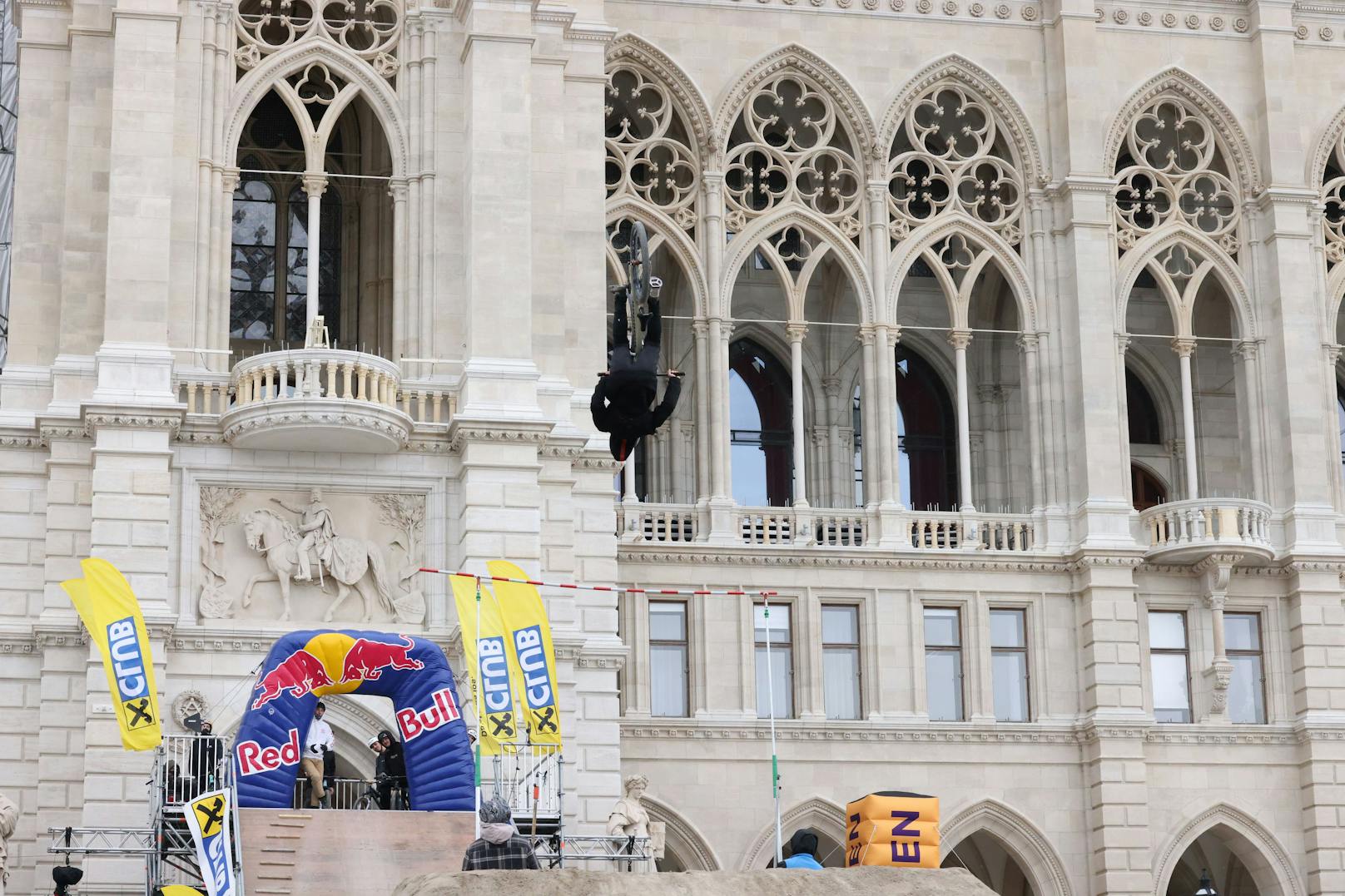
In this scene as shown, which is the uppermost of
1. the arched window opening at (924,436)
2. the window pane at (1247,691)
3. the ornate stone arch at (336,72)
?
the ornate stone arch at (336,72)

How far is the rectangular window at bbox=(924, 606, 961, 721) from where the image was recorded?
40750 mm

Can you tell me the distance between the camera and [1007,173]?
42750mm

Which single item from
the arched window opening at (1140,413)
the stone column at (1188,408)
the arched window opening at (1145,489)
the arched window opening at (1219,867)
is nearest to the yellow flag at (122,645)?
the stone column at (1188,408)

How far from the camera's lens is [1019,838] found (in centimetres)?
4000

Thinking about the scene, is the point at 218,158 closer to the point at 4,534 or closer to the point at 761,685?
the point at 4,534

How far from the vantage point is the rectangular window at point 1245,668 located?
1630 inches

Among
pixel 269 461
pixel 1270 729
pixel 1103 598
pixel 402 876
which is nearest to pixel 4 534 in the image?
pixel 269 461

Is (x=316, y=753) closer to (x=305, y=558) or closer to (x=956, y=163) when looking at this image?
(x=305, y=558)

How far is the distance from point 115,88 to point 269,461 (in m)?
5.73

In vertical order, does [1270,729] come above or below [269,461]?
below

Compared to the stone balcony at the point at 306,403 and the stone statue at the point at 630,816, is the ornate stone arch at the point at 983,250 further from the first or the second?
the stone statue at the point at 630,816

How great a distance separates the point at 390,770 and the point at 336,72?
→ 11530mm

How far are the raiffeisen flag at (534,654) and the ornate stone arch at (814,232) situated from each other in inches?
435

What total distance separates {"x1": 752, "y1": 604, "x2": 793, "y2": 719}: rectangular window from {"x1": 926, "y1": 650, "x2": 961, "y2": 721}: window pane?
235cm
